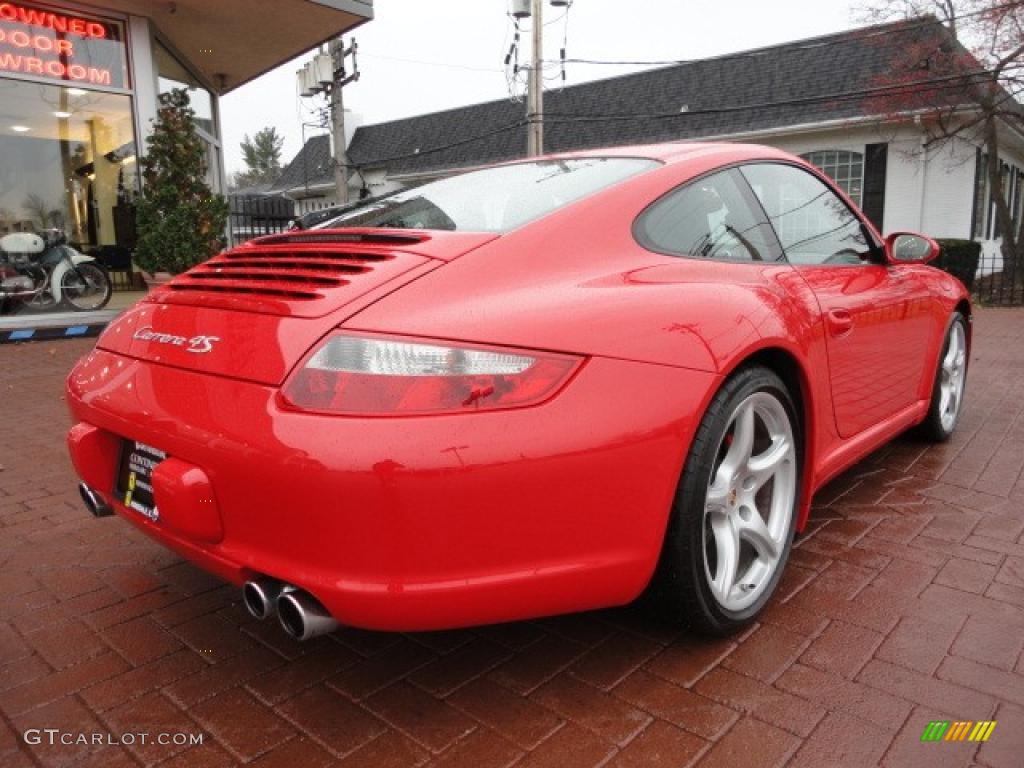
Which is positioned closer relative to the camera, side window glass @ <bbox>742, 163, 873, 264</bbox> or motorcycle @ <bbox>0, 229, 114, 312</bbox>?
side window glass @ <bbox>742, 163, 873, 264</bbox>

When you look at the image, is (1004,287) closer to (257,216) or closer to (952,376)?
(952,376)

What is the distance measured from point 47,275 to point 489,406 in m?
9.00

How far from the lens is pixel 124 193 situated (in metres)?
9.76

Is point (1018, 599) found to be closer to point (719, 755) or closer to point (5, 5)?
point (719, 755)

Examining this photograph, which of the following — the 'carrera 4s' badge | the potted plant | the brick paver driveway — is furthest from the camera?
the potted plant

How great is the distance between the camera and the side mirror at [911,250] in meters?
3.31

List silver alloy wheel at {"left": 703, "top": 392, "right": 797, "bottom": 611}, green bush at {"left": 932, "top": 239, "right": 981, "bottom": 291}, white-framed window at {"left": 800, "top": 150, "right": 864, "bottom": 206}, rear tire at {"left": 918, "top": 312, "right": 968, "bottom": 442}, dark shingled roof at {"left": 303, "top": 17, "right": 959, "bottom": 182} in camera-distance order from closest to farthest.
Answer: silver alloy wheel at {"left": 703, "top": 392, "right": 797, "bottom": 611}, rear tire at {"left": 918, "top": 312, "right": 968, "bottom": 442}, green bush at {"left": 932, "top": 239, "right": 981, "bottom": 291}, dark shingled roof at {"left": 303, "top": 17, "right": 959, "bottom": 182}, white-framed window at {"left": 800, "top": 150, "right": 864, "bottom": 206}

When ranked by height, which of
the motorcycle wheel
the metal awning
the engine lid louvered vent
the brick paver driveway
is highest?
the metal awning

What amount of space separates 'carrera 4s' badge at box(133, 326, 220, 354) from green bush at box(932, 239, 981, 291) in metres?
15.6

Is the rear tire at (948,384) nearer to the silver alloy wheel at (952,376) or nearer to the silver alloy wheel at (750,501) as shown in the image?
the silver alloy wheel at (952,376)

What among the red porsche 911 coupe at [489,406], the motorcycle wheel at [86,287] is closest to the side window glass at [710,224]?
the red porsche 911 coupe at [489,406]

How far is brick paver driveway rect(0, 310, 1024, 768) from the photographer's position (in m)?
1.70

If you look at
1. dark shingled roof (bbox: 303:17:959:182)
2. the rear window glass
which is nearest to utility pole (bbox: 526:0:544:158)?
dark shingled roof (bbox: 303:17:959:182)

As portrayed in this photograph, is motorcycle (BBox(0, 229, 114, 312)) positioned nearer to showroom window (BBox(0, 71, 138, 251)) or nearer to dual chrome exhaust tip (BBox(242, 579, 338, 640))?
showroom window (BBox(0, 71, 138, 251))
